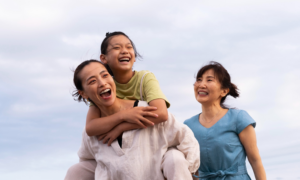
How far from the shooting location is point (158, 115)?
367 centimetres

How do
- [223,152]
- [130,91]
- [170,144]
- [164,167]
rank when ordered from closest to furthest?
[164,167]
[170,144]
[130,91]
[223,152]

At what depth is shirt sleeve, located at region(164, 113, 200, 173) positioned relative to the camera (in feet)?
12.1

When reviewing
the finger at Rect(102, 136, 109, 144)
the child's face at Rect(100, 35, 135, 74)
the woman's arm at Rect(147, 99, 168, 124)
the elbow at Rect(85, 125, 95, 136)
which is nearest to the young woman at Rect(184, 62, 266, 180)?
the child's face at Rect(100, 35, 135, 74)

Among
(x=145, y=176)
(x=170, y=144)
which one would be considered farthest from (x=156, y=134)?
(x=145, y=176)

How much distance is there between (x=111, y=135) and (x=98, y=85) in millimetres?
522

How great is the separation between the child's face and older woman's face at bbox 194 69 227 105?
110 cm

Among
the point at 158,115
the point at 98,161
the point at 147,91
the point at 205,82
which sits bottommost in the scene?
the point at 98,161

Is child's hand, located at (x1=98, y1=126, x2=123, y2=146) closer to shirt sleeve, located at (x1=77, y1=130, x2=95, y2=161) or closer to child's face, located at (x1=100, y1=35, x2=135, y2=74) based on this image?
shirt sleeve, located at (x1=77, y1=130, x2=95, y2=161)

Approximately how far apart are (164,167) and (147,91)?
86 cm

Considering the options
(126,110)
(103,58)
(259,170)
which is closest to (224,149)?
(259,170)

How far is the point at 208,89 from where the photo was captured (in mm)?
4898

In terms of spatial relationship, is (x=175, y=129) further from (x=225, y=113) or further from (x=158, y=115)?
(x=225, y=113)

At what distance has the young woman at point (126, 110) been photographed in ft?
11.9

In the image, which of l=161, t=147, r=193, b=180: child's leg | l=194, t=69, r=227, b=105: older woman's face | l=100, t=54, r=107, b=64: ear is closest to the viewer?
l=161, t=147, r=193, b=180: child's leg
